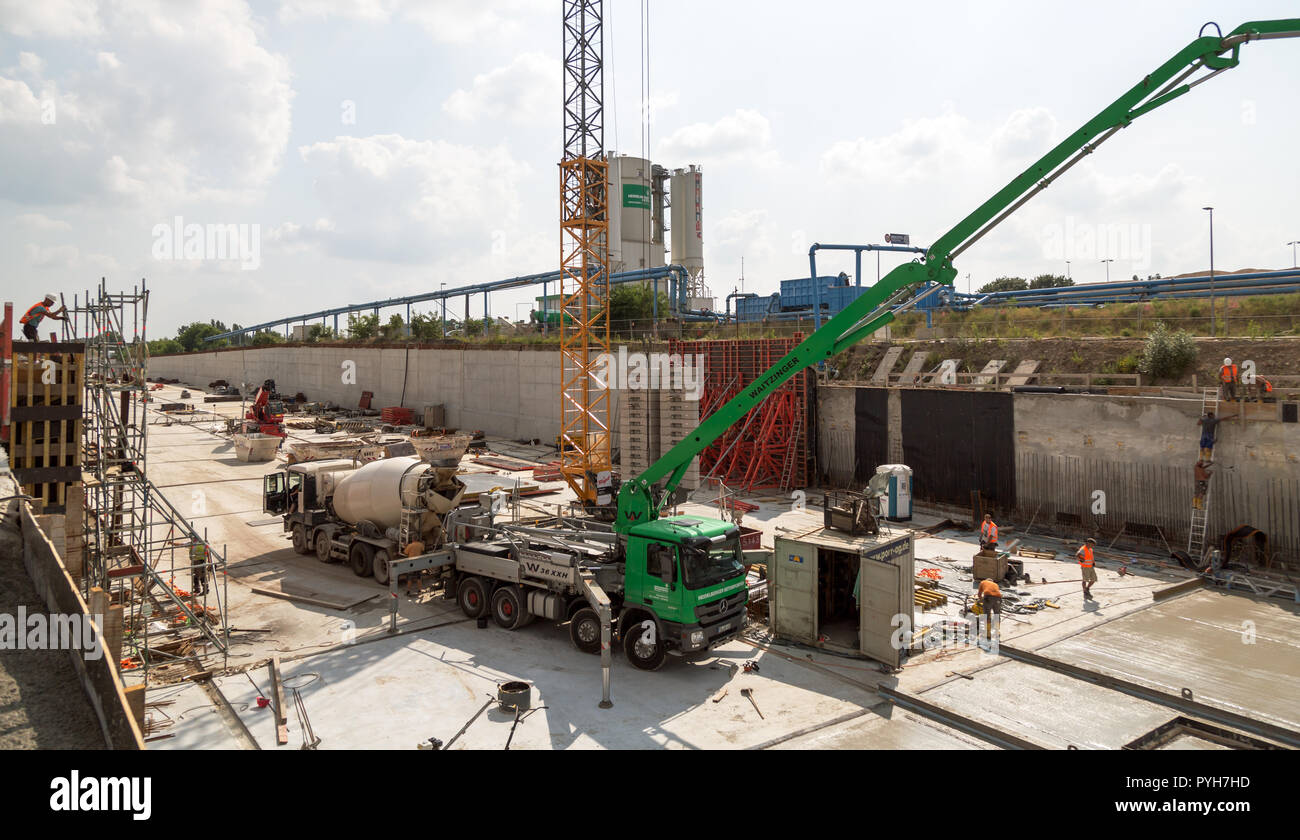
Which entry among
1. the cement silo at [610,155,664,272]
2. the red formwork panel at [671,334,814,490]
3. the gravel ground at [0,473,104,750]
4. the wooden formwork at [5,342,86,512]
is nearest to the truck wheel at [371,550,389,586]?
the wooden formwork at [5,342,86,512]

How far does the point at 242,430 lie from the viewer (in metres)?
40.3

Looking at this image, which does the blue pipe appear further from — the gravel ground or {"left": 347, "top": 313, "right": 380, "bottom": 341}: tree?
the gravel ground

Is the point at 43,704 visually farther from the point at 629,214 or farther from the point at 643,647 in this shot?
the point at 629,214

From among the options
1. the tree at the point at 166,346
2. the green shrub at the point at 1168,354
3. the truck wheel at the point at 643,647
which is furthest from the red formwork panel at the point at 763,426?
the tree at the point at 166,346

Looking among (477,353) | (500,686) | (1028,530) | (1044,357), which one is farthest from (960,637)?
(477,353)

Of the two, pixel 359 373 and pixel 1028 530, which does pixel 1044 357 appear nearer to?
pixel 1028 530

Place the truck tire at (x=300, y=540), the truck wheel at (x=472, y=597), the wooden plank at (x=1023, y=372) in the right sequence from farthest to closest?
the wooden plank at (x=1023, y=372), the truck tire at (x=300, y=540), the truck wheel at (x=472, y=597)

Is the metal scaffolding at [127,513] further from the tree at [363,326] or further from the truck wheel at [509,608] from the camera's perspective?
the tree at [363,326]

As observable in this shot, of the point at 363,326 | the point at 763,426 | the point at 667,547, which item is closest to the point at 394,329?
the point at 363,326

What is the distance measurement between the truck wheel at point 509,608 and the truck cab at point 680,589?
2.16 meters

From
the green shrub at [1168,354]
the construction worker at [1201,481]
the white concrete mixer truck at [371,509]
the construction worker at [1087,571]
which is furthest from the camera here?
the green shrub at [1168,354]

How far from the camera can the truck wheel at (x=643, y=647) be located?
39.5 ft

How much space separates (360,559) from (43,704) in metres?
8.75

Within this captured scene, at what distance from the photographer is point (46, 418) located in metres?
16.0
